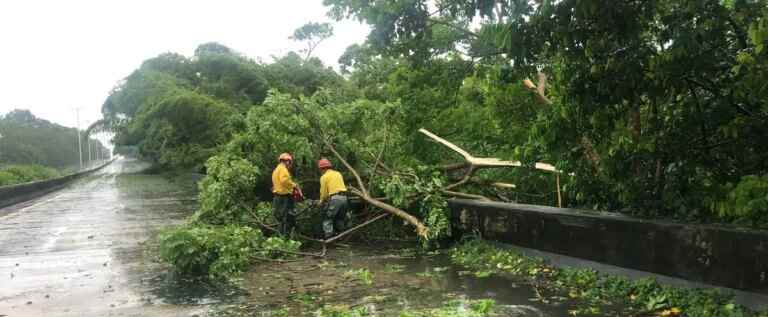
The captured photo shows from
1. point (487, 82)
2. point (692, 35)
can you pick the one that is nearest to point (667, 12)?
point (692, 35)

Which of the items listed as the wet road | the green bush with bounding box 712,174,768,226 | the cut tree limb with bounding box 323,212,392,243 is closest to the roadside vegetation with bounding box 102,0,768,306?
the green bush with bounding box 712,174,768,226

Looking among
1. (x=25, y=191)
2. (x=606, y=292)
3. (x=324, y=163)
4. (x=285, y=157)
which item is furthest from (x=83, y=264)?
(x=25, y=191)

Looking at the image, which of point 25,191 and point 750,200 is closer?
point 750,200

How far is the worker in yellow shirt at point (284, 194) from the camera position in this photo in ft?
32.3

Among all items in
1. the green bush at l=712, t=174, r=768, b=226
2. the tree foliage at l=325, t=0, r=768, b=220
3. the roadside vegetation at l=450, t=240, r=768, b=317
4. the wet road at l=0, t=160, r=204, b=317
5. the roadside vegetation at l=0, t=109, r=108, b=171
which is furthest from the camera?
the roadside vegetation at l=0, t=109, r=108, b=171

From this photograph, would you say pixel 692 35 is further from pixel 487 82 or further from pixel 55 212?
pixel 55 212

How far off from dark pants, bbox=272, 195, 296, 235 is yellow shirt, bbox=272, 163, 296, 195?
4.7 inches

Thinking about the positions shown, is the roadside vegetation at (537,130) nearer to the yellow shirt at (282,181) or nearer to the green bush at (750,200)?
the green bush at (750,200)

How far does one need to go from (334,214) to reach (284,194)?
2.72 ft

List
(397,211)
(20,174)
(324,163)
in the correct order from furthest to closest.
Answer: (20,174) → (324,163) → (397,211)

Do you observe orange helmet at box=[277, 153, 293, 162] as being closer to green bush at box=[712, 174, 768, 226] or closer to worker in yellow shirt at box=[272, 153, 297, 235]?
worker in yellow shirt at box=[272, 153, 297, 235]

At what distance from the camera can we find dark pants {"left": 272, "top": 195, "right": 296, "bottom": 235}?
392 inches

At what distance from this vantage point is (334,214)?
32.3 ft

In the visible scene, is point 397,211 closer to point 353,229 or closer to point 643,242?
point 353,229
